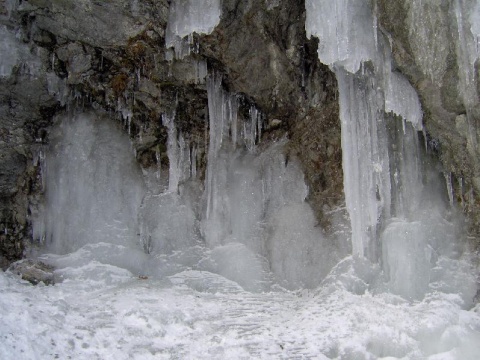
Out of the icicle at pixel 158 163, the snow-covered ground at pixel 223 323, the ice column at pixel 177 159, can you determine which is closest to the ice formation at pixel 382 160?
the snow-covered ground at pixel 223 323

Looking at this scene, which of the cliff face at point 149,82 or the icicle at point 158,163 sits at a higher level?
the cliff face at point 149,82

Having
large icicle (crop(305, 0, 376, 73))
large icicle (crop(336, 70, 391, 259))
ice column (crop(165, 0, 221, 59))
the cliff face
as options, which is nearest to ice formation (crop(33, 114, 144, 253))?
the cliff face

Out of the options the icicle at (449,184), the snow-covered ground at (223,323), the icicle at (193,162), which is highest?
the icicle at (193,162)

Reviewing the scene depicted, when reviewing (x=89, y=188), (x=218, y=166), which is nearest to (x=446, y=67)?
(x=218, y=166)

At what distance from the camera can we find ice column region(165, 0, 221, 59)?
327 inches

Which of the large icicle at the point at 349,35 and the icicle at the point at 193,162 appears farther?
the icicle at the point at 193,162

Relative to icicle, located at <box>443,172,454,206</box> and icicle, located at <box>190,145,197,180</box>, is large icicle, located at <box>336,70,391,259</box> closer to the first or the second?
icicle, located at <box>443,172,454,206</box>

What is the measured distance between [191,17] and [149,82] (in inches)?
54.0

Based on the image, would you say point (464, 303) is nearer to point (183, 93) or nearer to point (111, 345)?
point (111, 345)

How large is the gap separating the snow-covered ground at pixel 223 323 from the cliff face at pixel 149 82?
1707mm

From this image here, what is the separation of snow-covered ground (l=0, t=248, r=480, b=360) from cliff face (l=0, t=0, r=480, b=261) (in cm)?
171

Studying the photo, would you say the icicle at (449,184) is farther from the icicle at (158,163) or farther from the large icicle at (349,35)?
the icicle at (158,163)

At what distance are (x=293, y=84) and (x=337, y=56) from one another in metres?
1.47

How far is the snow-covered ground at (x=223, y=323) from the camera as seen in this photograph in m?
6.28
